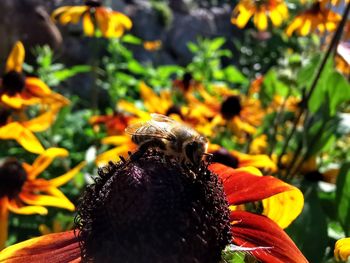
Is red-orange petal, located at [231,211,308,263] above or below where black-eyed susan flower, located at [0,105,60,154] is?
above

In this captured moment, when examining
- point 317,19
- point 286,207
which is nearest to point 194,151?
point 286,207

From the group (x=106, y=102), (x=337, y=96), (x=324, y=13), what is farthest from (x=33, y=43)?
(x=337, y=96)

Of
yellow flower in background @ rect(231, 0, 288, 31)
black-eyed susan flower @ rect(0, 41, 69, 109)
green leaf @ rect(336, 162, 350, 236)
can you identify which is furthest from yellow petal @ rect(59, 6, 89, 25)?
green leaf @ rect(336, 162, 350, 236)

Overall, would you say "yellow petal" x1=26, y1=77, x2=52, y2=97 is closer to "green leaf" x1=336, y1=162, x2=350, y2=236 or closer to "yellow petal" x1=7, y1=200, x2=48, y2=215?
"yellow petal" x1=7, y1=200, x2=48, y2=215

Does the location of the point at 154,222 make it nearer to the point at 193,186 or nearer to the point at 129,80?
the point at 193,186

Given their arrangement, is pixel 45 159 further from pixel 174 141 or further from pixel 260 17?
pixel 260 17

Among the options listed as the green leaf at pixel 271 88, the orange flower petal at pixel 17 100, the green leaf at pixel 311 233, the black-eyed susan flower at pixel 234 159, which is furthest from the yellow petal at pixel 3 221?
the green leaf at pixel 271 88
